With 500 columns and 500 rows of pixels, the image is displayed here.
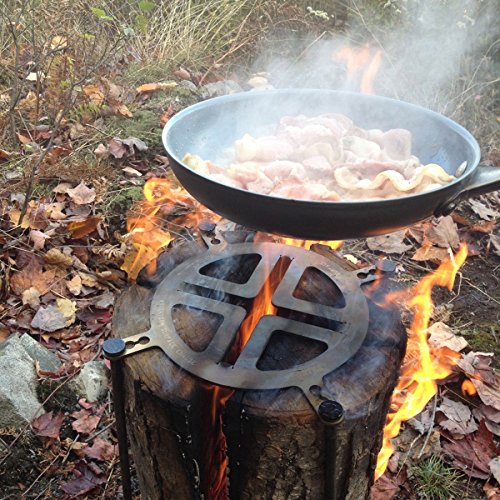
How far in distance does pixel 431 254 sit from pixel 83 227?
2585mm

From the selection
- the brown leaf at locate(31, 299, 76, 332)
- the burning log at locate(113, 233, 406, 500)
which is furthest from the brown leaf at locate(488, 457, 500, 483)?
the brown leaf at locate(31, 299, 76, 332)

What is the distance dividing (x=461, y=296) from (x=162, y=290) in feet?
7.96

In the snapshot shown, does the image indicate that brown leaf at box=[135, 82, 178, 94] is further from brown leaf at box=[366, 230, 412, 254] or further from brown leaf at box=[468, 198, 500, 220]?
brown leaf at box=[468, 198, 500, 220]

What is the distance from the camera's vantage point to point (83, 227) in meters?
3.67

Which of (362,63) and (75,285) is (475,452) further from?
(362,63)

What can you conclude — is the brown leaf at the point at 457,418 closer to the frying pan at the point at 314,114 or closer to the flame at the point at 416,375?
the flame at the point at 416,375

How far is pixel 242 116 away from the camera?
2479 millimetres

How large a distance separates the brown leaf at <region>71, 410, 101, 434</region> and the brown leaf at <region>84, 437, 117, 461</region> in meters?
0.06

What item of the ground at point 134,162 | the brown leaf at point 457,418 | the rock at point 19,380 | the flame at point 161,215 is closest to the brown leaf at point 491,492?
the ground at point 134,162

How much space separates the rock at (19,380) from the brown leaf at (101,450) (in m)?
0.32

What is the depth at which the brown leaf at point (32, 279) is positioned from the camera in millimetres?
3328

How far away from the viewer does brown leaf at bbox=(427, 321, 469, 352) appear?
3145mm

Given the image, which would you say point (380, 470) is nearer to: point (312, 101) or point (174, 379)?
point (174, 379)

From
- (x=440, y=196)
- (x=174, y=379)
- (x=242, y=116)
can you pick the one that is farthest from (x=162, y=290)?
(x=440, y=196)
